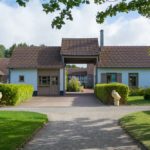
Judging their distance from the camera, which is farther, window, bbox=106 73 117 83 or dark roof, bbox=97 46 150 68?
dark roof, bbox=97 46 150 68

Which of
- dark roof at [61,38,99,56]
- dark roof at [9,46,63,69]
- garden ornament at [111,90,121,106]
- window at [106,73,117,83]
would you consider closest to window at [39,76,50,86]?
dark roof at [9,46,63,69]

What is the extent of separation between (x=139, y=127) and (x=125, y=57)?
31944 millimetres

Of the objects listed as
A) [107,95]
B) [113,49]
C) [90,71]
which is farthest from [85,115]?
[90,71]

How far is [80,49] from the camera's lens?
4516cm

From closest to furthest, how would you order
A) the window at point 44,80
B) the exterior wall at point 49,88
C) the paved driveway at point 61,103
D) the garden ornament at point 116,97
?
1. the garden ornament at point 116,97
2. the paved driveway at point 61,103
3. the exterior wall at point 49,88
4. the window at point 44,80

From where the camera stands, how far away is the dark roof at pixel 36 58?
1752 inches

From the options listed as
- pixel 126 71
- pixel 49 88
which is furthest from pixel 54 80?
pixel 126 71

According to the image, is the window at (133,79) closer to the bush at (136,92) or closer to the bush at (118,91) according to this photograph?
the bush at (136,92)

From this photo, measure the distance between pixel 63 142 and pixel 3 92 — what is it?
57.8ft

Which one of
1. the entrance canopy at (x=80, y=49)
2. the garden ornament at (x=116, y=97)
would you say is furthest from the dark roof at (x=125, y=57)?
the garden ornament at (x=116, y=97)

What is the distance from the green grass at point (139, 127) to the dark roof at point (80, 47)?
26049 millimetres

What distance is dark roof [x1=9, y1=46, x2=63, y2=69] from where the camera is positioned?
44.5 m

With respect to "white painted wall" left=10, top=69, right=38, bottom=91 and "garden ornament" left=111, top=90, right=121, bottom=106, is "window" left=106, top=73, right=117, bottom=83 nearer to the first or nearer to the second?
"white painted wall" left=10, top=69, right=38, bottom=91

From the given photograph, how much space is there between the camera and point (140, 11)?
453 inches
